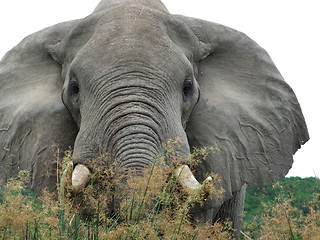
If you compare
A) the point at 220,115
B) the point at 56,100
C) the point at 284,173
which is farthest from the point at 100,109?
the point at 284,173

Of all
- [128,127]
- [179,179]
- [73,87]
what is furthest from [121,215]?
[73,87]

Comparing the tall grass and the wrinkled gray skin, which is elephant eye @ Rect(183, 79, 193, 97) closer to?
the wrinkled gray skin

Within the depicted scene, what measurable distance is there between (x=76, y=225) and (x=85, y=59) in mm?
1711

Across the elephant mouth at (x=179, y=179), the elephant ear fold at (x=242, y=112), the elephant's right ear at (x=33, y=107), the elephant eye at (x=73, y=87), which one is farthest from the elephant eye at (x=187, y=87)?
the elephant mouth at (x=179, y=179)

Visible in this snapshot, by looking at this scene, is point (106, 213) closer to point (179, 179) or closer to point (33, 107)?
point (179, 179)

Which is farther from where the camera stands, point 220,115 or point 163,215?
point 220,115

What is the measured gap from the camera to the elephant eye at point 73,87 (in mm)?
4865

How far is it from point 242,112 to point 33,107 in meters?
1.60

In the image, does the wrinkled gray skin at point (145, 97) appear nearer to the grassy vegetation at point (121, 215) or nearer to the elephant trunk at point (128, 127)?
the elephant trunk at point (128, 127)

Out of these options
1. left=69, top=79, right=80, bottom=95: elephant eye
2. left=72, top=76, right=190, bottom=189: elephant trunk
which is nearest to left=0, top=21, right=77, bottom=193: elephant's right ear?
left=69, top=79, right=80, bottom=95: elephant eye

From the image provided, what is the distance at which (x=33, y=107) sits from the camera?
525cm

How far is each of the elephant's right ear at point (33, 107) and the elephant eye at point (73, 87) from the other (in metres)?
0.24

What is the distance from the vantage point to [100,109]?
4484 mm

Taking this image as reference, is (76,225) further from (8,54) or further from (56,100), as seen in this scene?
(8,54)
